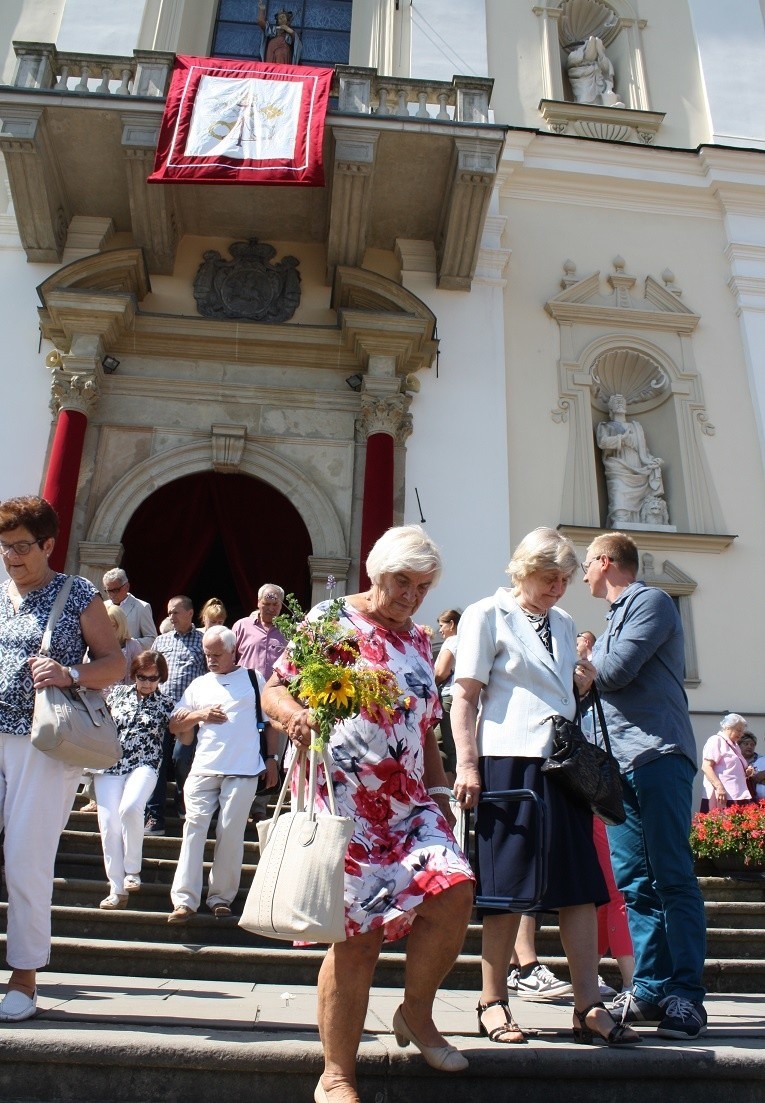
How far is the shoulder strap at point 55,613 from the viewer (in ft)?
10.6

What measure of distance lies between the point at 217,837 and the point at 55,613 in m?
1.98

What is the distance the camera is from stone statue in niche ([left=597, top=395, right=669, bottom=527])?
10477mm

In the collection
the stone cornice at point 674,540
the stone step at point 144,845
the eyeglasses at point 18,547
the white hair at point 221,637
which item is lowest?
the stone step at point 144,845

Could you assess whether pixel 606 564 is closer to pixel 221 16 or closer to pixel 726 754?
pixel 726 754

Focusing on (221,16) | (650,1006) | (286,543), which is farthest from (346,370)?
(650,1006)

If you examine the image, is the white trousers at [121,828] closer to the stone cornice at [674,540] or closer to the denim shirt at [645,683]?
the denim shirt at [645,683]

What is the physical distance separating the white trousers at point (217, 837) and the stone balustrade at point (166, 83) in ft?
24.4

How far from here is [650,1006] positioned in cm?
321

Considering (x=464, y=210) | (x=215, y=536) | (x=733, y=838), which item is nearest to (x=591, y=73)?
(x=464, y=210)

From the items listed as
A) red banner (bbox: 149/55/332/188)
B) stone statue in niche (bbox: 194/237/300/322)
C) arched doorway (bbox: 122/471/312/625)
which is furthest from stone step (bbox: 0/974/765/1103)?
stone statue in niche (bbox: 194/237/300/322)

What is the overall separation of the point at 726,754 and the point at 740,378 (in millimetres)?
5240

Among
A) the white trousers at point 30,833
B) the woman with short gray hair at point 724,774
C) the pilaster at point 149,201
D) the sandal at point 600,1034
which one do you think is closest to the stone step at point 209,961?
the white trousers at point 30,833

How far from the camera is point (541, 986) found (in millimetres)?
4023

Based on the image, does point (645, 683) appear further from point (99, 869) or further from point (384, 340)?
point (384, 340)
